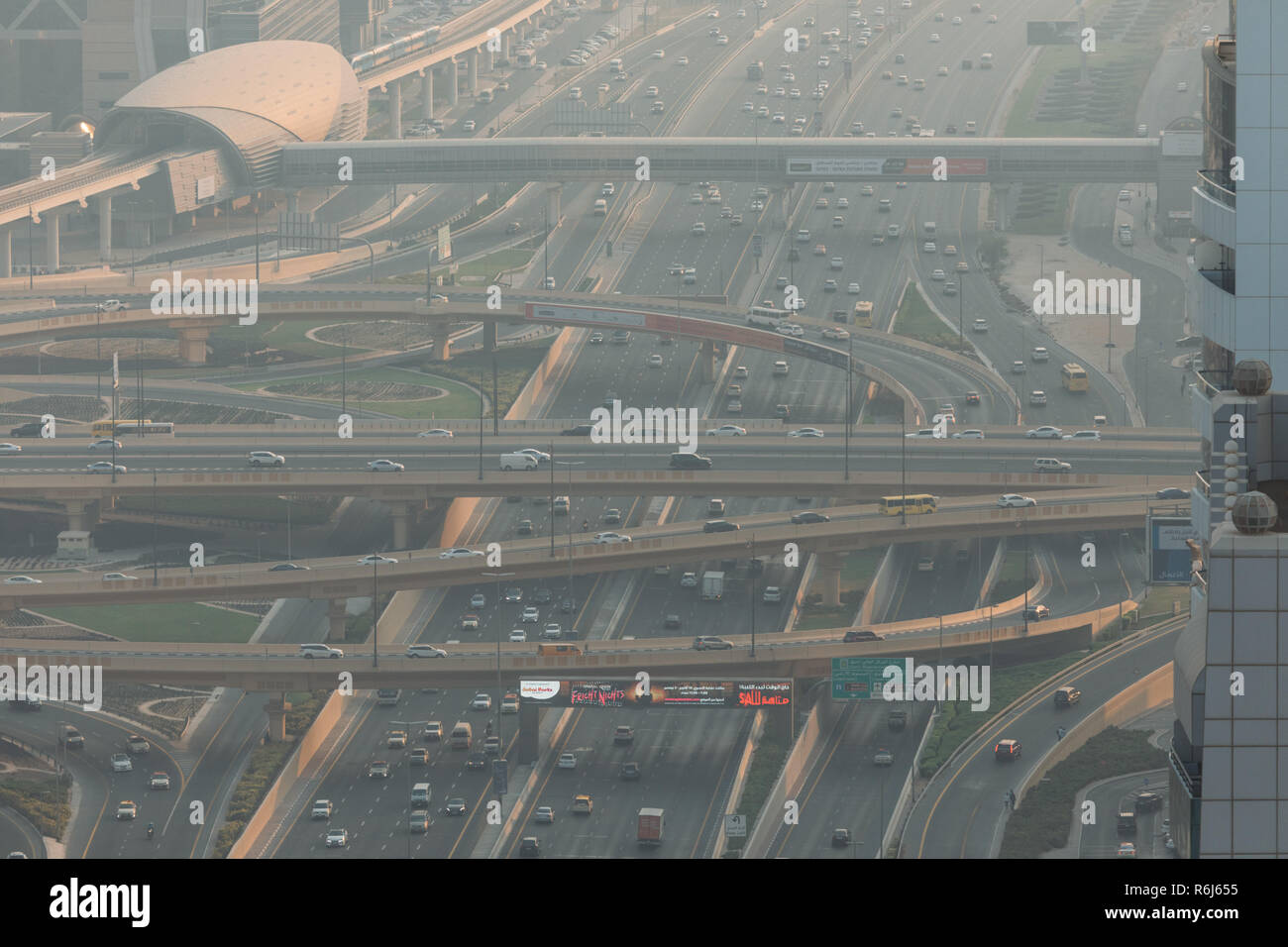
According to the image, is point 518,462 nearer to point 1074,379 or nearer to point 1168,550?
point 1074,379

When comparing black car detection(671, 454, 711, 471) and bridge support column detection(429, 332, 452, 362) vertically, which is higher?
black car detection(671, 454, 711, 471)

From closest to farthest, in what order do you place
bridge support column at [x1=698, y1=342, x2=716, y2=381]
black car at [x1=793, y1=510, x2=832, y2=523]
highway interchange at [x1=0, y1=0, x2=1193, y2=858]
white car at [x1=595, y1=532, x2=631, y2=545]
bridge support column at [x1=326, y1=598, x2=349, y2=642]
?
highway interchange at [x1=0, y1=0, x2=1193, y2=858]
bridge support column at [x1=326, y1=598, x2=349, y2=642]
white car at [x1=595, y1=532, x2=631, y2=545]
black car at [x1=793, y1=510, x2=832, y2=523]
bridge support column at [x1=698, y1=342, x2=716, y2=381]

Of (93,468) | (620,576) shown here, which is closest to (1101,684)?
(620,576)

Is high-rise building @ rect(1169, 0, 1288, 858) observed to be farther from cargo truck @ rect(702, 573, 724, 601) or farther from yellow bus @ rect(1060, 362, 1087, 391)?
yellow bus @ rect(1060, 362, 1087, 391)

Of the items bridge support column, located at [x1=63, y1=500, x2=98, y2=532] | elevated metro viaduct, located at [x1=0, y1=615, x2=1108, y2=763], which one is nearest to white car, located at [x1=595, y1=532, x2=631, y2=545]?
elevated metro viaduct, located at [x1=0, y1=615, x2=1108, y2=763]
